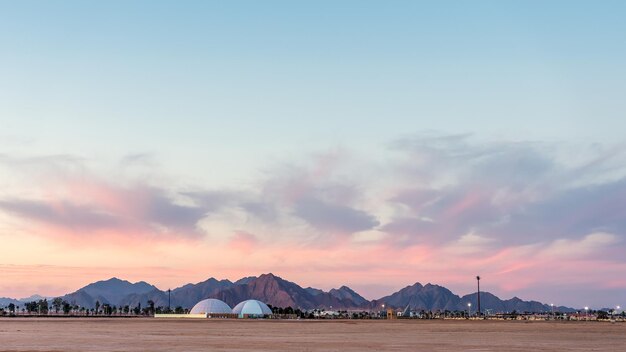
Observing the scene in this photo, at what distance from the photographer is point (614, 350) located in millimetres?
63031

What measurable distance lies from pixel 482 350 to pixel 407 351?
7.02 metres

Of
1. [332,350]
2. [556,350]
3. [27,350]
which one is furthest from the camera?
[556,350]

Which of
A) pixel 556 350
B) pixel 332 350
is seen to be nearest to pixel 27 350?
pixel 332 350

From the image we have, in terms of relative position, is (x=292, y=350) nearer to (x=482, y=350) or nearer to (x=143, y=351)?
(x=143, y=351)

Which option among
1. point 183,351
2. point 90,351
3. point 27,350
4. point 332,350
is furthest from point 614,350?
point 27,350

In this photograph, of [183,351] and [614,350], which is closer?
[183,351]

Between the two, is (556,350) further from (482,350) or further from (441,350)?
Answer: (441,350)

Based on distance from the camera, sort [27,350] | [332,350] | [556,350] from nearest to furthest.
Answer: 1. [27,350]
2. [332,350]
3. [556,350]

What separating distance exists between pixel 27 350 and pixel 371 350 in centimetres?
2532

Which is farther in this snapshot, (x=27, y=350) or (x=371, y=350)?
(x=371, y=350)

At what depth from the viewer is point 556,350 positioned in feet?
203

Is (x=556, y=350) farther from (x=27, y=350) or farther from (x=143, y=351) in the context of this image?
(x=27, y=350)

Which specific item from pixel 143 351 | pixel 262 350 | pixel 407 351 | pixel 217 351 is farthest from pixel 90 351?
pixel 407 351

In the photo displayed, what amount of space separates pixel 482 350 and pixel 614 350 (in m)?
12.0
